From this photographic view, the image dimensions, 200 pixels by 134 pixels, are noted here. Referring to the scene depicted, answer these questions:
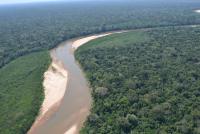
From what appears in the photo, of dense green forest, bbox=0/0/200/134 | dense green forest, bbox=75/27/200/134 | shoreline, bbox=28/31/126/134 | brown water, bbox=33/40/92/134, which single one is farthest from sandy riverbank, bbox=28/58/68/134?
dense green forest, bbox=75/27/200/134

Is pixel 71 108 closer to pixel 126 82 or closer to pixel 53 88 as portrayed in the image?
pixel 53 88

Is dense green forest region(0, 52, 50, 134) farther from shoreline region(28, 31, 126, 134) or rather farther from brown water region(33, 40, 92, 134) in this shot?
brown water region(33, 40, 92, 134)

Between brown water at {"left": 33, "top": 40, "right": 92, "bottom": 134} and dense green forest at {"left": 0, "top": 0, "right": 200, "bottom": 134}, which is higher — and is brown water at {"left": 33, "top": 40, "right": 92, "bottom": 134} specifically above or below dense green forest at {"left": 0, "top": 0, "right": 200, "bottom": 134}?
below

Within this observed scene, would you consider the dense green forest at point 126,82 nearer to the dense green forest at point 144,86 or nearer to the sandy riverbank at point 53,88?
the dense green forest at point 144,86

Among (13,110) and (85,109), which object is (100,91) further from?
(13,110)

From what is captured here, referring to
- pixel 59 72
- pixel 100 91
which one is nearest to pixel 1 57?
pixel 59 72

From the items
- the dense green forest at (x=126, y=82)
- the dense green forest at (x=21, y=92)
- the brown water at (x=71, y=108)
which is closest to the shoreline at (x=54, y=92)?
the brown water at (x=71, y=108)

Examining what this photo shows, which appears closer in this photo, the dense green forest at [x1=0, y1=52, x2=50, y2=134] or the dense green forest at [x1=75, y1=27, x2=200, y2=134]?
the dense green forest at [x1=75, y1=27, x2=200, y2=134]
